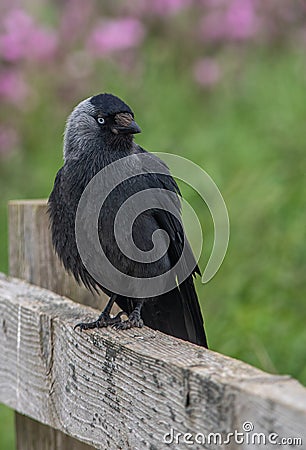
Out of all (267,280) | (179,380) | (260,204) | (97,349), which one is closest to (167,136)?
(260,204)

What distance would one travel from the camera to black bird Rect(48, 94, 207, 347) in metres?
2.38

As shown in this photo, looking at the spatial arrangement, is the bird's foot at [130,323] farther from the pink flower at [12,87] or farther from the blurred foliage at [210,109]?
the pink flower at [12,87]

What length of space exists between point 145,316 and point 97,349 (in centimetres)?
85

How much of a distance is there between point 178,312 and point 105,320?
0.35 meters

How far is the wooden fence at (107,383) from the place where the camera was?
1208mm

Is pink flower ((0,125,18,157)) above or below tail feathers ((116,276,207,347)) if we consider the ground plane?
above

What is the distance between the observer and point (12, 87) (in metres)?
5.22

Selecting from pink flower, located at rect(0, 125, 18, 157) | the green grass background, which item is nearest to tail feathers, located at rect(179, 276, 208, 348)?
the green grass background

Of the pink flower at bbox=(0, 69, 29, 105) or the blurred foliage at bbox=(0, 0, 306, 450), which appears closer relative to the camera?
the blurred foliage at bbox=(0, 0, 306, 450)

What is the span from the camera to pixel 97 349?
1.77 m

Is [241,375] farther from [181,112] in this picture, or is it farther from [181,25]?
[181,25]

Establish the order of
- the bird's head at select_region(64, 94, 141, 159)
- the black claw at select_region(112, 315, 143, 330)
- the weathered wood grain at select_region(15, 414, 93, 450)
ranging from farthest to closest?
the bird's head at select_region(64, 94, 141, 159) → the weathered wood grain at select_region(15, 414, 93, 450) → the black claw at select_region(112, 315, 143, 330)

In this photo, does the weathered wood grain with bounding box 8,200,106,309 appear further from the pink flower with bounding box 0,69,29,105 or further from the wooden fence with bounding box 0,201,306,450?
the pink flower with bounding box 0,69,29,105

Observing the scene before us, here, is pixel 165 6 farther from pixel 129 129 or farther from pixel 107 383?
pixel 107 383
